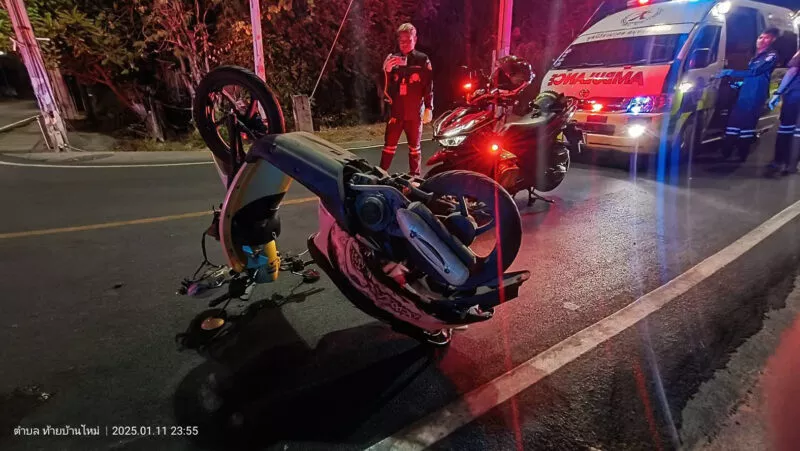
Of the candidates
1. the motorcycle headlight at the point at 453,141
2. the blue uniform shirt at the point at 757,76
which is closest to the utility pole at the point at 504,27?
the blue uniform shirt at the point at 757,76

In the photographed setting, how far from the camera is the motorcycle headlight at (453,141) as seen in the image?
5.08 meters

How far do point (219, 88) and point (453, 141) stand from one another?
9.36 feet

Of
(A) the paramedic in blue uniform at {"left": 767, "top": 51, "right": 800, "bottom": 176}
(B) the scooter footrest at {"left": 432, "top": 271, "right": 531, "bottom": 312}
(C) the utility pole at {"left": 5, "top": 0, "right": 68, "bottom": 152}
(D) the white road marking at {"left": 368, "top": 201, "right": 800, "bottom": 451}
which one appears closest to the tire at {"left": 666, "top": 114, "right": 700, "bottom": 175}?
(A) the paramedic in blue uniform at {"left": 767, "top": 51, "right": 800, "bottom": 176}

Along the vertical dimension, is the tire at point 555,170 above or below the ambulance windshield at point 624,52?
below

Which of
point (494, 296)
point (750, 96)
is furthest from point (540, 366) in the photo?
point (750, 96)

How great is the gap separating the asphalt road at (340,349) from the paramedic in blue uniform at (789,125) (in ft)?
11.5

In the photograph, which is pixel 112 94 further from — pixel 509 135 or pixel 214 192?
pixel 509 135

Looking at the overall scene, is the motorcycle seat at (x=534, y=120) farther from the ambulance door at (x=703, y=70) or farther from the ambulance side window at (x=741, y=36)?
the ambulance side window at (x=741, y=36)

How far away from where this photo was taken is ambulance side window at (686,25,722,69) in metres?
6.76

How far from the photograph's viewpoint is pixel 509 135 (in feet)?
17.2

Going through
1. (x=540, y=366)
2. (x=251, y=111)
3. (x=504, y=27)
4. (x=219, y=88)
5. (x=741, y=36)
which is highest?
(x=504, y=27)

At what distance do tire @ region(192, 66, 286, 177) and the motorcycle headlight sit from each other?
8.59 feet

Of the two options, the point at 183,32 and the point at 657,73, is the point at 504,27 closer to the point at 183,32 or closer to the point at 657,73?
the point at 657,73

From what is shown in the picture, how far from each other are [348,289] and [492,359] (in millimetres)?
971
